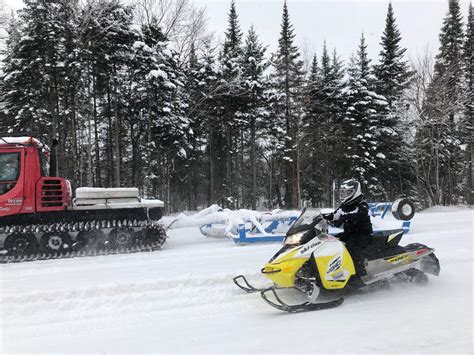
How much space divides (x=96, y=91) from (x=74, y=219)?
Answer: 1602 cm

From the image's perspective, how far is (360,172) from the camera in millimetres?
24109

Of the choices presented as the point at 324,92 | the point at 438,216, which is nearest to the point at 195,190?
the point at 324,92

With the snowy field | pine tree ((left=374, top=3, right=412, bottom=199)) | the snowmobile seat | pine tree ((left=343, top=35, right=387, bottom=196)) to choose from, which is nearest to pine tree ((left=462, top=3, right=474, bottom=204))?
pine tree ((left=374, top=3, right=412, bottom=199))

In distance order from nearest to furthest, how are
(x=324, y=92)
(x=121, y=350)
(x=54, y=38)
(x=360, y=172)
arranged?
1. (x=121, y=350)
2. (x=54, y=38)
3. (x=360, y=172)
4. (x=324, y=92)

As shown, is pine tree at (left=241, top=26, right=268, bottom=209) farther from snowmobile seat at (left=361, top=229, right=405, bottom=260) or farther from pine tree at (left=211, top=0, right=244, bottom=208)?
snowmobile seat at (left=361, top=229, right=405, bottom=260)

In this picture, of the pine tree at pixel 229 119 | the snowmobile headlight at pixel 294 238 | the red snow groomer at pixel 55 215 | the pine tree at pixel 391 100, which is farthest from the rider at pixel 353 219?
the pine tree at pixel 391 100

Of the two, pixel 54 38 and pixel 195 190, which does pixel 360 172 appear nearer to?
pixel 195 190

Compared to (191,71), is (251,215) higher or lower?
lower

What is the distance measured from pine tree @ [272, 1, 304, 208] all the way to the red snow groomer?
55.5ft

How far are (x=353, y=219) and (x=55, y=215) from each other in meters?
→ 6.86

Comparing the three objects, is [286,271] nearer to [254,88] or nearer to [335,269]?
[335,269]

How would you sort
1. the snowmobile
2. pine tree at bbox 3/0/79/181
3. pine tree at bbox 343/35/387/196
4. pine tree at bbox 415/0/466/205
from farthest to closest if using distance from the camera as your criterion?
pine tree at bbox 343/35/387/196, pine tree at bbox 415/0/466/205, pine tree at bbox 3/0/79/181, the snowmobile

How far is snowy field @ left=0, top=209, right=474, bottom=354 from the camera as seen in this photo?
318 cm

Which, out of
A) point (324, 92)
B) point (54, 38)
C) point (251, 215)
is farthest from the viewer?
point (324, 92)
